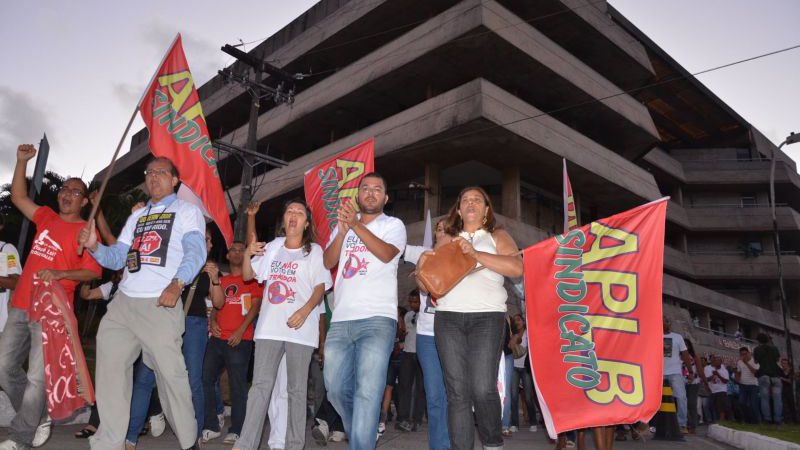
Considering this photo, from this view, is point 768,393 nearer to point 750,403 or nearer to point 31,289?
point 750,403

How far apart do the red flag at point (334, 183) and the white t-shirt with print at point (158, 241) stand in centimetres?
435

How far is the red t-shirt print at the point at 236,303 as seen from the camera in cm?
658

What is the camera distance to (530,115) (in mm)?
20469

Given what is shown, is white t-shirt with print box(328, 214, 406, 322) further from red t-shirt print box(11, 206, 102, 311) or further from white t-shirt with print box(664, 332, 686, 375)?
white t-shirt with print box(664, 332, 686, 375)

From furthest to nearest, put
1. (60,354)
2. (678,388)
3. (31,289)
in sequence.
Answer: (678,388) < (31,289) < (60,354)

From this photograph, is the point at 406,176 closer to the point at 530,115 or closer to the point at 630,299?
the point at 530,115

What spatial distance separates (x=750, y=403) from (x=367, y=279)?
45.8 feet

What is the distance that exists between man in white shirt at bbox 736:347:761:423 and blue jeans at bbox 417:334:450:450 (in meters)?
12.1

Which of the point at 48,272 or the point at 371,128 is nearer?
the point at 48,272

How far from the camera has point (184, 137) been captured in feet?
21.5

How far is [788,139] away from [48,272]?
2633 cm

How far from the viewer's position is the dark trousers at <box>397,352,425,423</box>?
8.87 m

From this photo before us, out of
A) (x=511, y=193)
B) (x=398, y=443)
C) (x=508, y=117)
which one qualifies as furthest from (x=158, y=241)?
(x=511, y=193)

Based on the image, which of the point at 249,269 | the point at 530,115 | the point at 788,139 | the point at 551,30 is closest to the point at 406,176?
the point at 530,115
